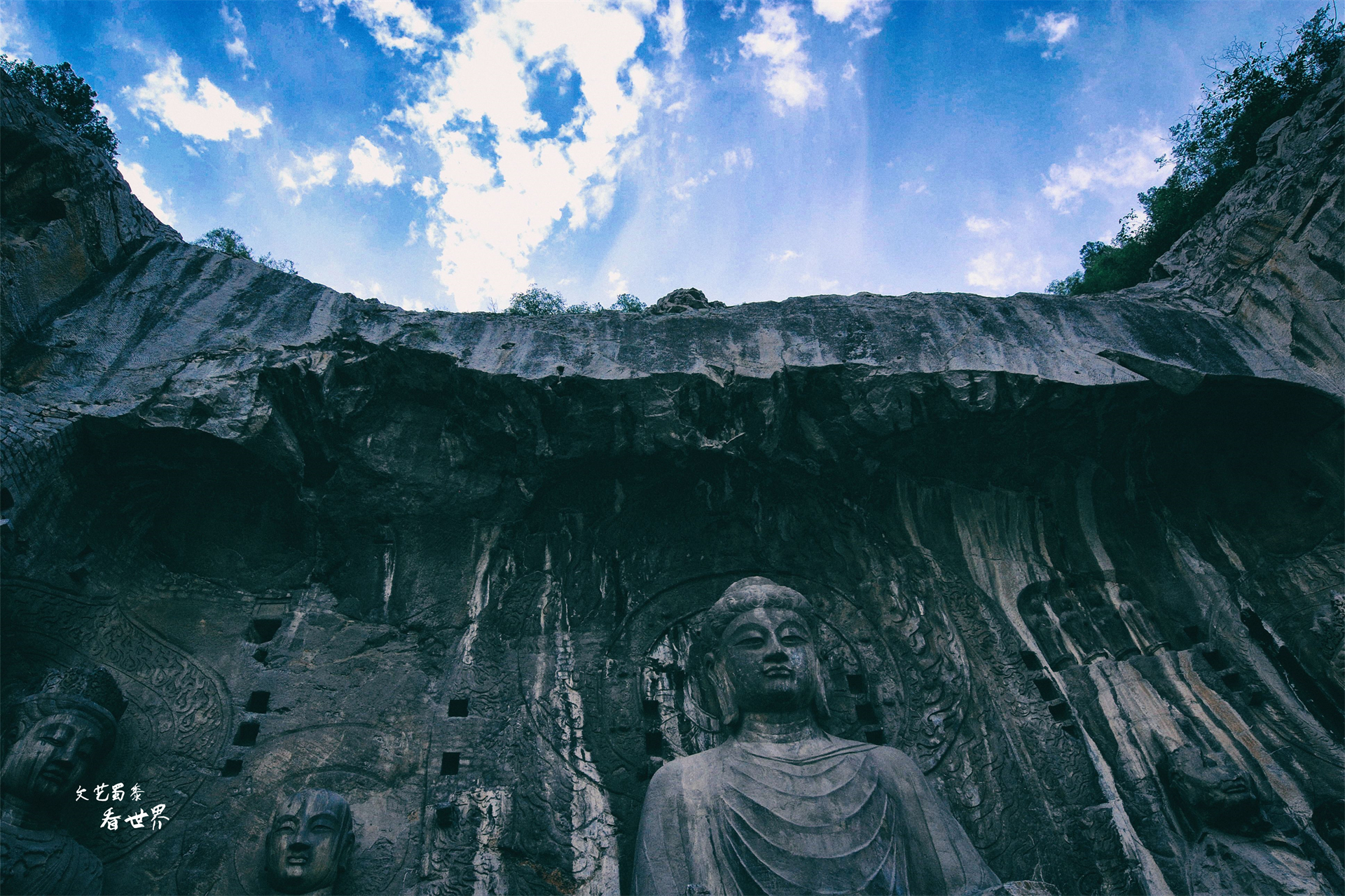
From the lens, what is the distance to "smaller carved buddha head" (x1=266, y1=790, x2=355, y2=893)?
472 cm

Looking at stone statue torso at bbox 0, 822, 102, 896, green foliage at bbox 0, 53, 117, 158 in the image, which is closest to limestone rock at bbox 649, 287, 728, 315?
stone statue torso at bbox 0, 822, 102, 896

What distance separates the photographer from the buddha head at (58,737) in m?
4.61

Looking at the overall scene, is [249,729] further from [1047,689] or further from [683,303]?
[1047,689]

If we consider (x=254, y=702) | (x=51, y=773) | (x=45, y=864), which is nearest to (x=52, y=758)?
(x=51, y=773)

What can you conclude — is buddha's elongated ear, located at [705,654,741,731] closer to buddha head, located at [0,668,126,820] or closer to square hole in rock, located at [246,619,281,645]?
square hole in rock, located at [246,619,281,645]

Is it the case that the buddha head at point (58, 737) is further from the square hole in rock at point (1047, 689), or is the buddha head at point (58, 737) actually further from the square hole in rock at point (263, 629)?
the square hole in rock at point (1047, 689)

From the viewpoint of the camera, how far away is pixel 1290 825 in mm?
5402

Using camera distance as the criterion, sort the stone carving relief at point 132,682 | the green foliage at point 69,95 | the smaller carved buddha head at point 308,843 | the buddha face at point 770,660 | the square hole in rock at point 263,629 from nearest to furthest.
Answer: the smaller carved buddha head at point 308,843 < the stone carving relief at point 132,682 < the buddha face at point 770,660 < the square hole in rock at point 263,629 < the green foliage at point 69,95

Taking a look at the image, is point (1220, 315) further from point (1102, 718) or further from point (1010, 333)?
point (1102, 718)

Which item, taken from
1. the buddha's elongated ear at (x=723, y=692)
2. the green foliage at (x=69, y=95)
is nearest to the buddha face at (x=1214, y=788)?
the buddha's elongated ear at (x=723, y=692)

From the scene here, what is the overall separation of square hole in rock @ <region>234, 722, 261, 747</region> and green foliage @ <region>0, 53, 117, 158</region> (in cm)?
883

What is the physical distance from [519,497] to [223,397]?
2.55m

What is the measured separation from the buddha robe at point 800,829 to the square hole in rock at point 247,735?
3.04 meters

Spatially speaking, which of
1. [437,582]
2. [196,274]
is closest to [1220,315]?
[437,582]
